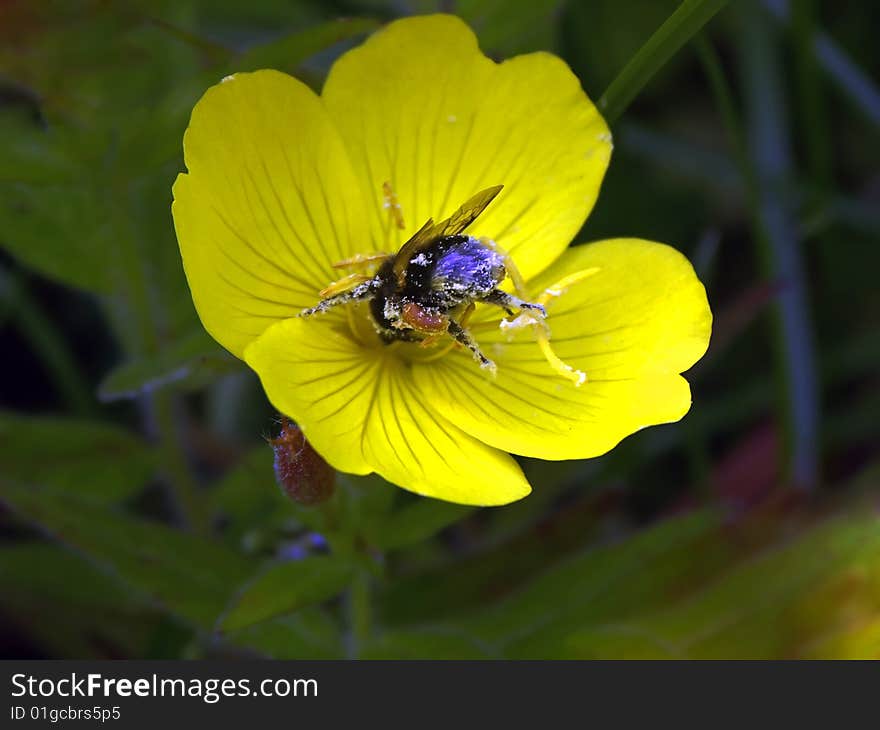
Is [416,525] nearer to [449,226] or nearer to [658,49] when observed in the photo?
[449,226]

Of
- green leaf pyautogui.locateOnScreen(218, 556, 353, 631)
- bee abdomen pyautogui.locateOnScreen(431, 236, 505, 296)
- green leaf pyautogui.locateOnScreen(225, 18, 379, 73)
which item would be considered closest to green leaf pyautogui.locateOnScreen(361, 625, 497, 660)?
green leaf pyautogui.locateOnScreen(218, 556, 353, 631)

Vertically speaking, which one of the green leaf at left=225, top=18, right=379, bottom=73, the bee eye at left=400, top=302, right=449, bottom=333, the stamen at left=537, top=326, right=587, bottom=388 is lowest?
the stamen at left=537, top=326, right=587, bottom=388

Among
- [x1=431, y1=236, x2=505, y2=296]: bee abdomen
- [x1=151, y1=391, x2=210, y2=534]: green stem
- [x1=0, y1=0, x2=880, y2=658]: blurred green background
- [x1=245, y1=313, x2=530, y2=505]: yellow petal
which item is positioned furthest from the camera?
[x1=151, y1=391, x2=210, y2=534]: green stem

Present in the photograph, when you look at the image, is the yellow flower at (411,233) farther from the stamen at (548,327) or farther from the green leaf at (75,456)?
the green leaf at (75,456)

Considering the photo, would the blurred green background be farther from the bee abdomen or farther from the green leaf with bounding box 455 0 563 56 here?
the bee abdomen

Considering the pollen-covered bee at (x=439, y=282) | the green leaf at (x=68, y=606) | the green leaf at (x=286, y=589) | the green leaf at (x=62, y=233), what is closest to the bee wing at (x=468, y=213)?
the pollen-covered bee at (x=439, y=282)

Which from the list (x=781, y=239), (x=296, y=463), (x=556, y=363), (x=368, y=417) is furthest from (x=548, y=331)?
(x=781, y=239)

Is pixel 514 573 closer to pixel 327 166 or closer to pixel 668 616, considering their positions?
pixel 668 616
